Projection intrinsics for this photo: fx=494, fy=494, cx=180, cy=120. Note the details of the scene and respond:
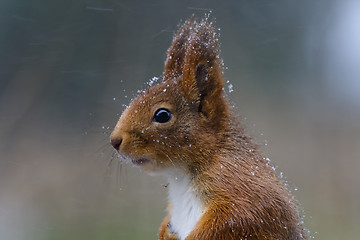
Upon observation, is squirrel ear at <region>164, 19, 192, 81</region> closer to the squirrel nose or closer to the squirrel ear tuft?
the squirrel ear tuft

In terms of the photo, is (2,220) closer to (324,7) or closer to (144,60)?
(144,60)

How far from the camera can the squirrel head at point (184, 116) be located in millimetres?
781

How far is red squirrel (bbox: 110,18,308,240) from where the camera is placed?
76cm

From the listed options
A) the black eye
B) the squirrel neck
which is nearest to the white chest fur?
the squirrel neck

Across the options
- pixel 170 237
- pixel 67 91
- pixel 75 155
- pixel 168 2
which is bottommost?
pixel 170 237

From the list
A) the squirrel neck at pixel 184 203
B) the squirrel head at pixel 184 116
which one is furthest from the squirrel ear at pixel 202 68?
the squirrel neck at pixel 184 203

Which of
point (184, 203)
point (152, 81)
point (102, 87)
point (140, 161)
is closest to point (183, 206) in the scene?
point (184, 203)

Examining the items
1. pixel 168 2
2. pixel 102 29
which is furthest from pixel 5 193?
pixel 168 2

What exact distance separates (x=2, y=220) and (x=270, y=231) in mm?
1431

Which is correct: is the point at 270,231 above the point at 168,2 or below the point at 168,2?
below

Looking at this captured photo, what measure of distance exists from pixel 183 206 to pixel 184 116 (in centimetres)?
15

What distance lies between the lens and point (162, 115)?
0.80 meters

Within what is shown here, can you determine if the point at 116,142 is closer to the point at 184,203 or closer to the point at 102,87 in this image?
the point at 184,203

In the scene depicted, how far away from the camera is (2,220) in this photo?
1.91 metres
